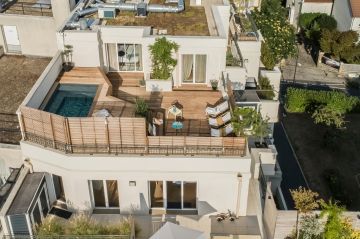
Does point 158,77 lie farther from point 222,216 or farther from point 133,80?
point 222,216

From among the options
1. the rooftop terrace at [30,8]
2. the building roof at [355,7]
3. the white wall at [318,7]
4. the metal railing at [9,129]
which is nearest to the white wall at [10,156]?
the metal railing at [9,129]

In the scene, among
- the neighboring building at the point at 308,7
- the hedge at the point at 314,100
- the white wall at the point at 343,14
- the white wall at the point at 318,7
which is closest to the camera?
the hedge at the point at 314,100

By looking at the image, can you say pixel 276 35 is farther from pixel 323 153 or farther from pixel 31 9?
pixel 31 9

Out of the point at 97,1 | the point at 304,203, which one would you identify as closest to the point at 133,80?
the point at 97,1

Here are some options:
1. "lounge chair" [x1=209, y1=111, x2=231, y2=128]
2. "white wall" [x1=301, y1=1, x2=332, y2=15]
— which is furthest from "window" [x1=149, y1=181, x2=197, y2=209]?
"white wall" [x1=301, y1=1, x2=332, y2=15]

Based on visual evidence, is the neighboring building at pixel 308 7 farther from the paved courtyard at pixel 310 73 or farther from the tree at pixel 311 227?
the tree at pixel 311 227

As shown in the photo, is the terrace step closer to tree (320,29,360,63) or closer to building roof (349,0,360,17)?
tree (320,29,360,63)

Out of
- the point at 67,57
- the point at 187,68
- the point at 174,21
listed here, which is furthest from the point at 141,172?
the point at 174,21
